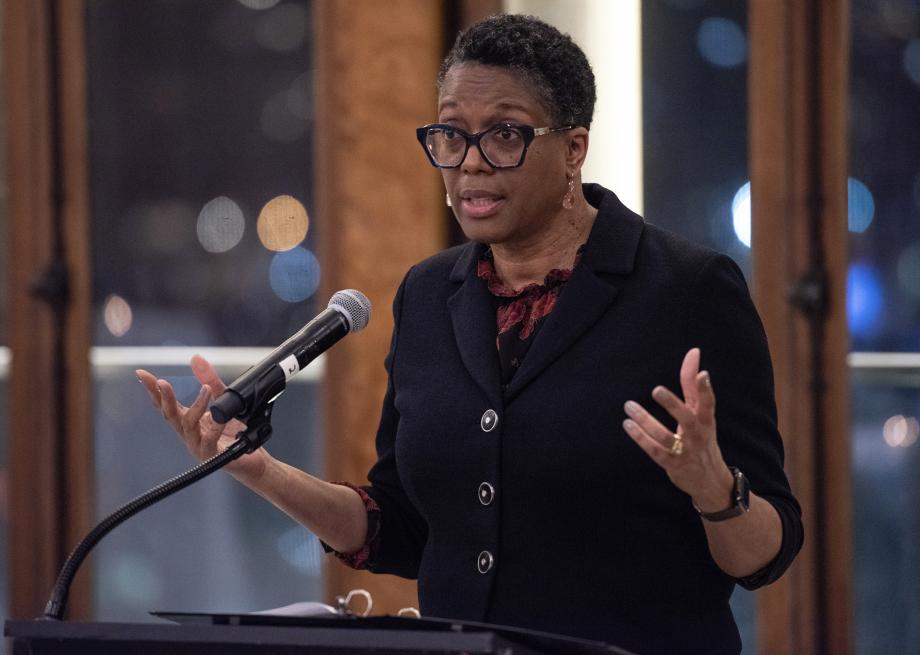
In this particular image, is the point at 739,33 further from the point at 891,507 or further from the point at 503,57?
the point at 503,57

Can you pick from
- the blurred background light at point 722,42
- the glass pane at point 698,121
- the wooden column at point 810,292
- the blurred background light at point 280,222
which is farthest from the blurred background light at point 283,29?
the wooden column at point 810,292

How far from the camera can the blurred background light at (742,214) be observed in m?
3.06

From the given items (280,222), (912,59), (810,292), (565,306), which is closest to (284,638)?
(565,306)

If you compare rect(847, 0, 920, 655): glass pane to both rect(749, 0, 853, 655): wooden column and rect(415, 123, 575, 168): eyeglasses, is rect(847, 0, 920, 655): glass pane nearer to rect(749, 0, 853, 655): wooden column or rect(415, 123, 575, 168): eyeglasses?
rect(749, 0, 853, 655): wooden column

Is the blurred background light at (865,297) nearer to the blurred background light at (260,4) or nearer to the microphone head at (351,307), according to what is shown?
the microphone head at (351,307)

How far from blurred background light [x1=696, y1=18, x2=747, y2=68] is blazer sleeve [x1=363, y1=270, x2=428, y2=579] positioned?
57.9 inches

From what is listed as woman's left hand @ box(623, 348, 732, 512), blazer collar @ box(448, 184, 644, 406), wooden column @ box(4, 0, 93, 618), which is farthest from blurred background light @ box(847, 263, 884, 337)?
wooden column @ box(4, 0, 93, 618)

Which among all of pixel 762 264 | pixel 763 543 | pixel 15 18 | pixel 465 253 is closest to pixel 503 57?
pixel 465 253

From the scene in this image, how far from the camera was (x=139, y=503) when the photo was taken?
4.38 ft

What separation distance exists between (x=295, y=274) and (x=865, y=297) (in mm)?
1599

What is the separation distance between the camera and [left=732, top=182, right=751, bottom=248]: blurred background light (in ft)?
10.0

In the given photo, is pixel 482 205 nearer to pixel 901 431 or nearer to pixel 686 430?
pixel 686 430

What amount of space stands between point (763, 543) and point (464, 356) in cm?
47

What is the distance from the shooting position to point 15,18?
3.94 metres
